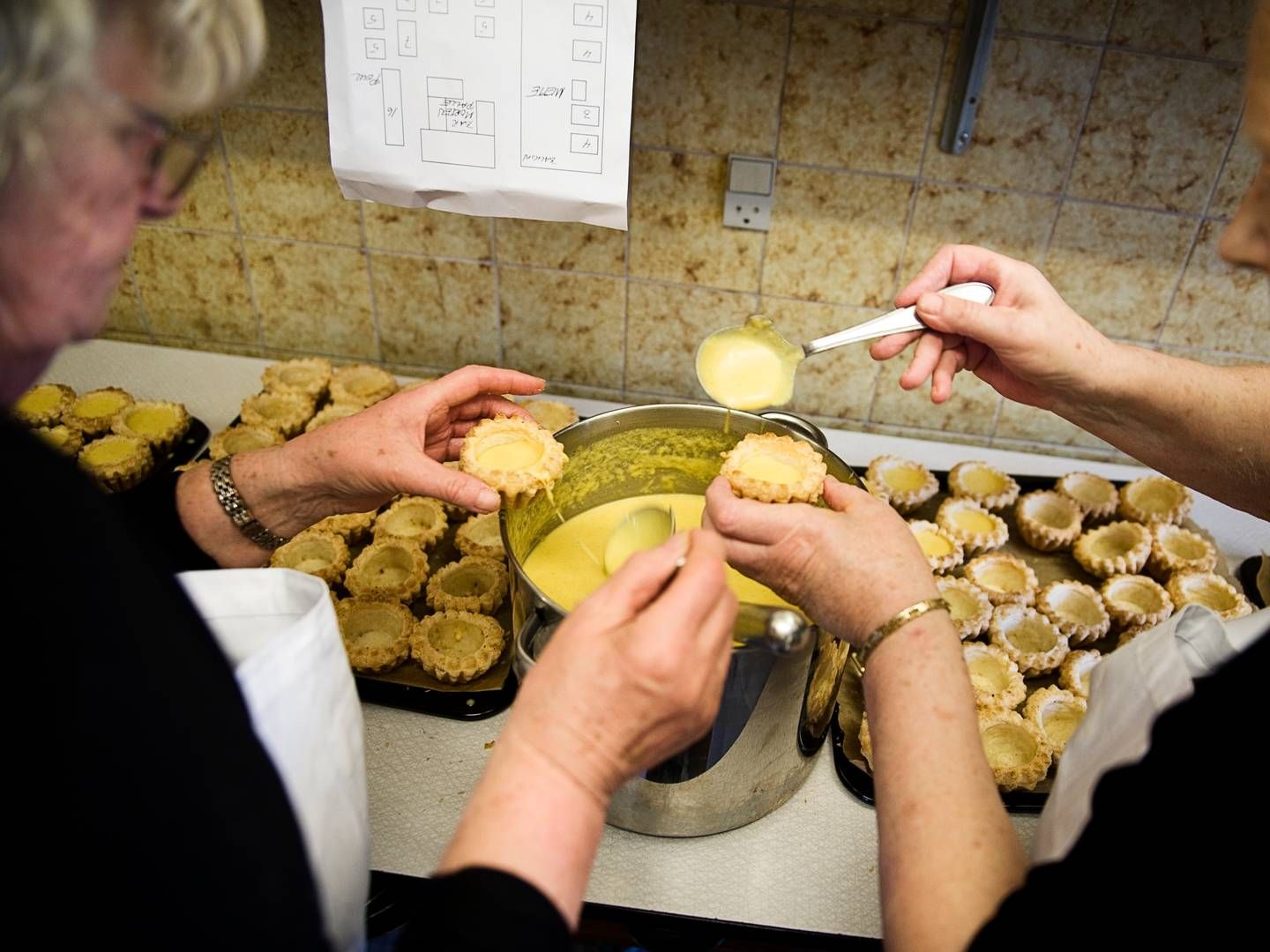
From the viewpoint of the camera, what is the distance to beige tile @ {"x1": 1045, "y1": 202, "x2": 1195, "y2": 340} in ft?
5.32

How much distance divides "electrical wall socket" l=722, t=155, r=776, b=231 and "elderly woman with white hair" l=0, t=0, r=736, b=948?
1.02 m

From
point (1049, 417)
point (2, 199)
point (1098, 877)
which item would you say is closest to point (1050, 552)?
point (1049, 417)

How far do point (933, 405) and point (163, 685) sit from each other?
5.59ft

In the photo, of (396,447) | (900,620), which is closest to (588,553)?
(396,447)

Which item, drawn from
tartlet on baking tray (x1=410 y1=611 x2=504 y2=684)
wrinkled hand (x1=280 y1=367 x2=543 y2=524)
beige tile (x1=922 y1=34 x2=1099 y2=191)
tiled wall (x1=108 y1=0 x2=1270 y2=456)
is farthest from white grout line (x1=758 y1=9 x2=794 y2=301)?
tartlet on baking tray (x1=410 y1=611 x2=504 y2=684)

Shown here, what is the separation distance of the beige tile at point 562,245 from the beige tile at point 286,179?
0.33 m

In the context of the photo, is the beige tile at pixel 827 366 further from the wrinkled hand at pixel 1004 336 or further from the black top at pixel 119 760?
the black top at pixel 119 760

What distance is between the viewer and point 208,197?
1838mm

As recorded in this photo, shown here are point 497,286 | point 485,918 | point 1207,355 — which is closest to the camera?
point 485,918

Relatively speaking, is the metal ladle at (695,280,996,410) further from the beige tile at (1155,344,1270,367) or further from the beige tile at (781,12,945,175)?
the beige tile at (1155,344,1270,367)

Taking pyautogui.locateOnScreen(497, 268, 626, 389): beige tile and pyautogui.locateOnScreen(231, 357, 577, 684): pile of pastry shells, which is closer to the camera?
pyautogui.locateOnScreen(231, 357, 577, 684): pile of pastry shells

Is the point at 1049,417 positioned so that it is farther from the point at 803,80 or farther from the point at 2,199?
the point at 2,199

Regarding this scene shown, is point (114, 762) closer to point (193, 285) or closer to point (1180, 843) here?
point (1180, 843)

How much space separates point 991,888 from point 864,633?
28 centimetres
